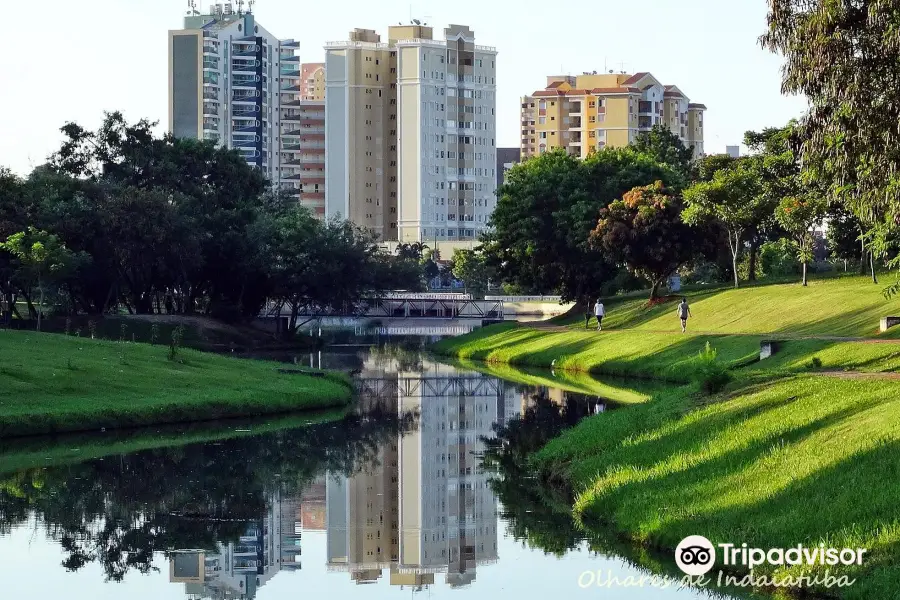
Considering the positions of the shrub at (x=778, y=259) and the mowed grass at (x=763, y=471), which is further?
the shrub at (x=778, y=259)

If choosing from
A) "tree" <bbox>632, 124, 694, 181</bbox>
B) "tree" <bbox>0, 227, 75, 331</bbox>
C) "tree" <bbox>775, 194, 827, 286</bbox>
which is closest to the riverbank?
"tree" <bbox>775, 194, 827, 286</bbox>

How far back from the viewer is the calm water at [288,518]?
67.9 feet

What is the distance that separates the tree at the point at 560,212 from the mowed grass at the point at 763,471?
59.0 metres

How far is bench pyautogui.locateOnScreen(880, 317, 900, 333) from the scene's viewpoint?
5251cm

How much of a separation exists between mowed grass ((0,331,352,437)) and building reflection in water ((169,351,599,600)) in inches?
247

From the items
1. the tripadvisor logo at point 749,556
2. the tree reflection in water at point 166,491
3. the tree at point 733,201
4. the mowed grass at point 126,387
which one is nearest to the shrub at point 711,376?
the tree reflection in water at point 166,491

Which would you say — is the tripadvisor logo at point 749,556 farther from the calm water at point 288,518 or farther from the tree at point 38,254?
the tree at point 38,254

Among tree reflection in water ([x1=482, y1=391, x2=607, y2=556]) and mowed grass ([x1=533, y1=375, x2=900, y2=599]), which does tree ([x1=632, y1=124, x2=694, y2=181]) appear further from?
mowed grass ([x1=533, y1=375, x2=900, y2=599])

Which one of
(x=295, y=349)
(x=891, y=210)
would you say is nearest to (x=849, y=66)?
(x=891, y=210)

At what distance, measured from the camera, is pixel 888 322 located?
52.9 metres

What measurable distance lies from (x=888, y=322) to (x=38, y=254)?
36.5 meters

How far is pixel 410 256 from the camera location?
185m

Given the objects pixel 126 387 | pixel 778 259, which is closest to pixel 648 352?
pixel 126 387

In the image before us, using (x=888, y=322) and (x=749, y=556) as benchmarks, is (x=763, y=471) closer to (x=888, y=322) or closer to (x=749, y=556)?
(x=749, y=556)
